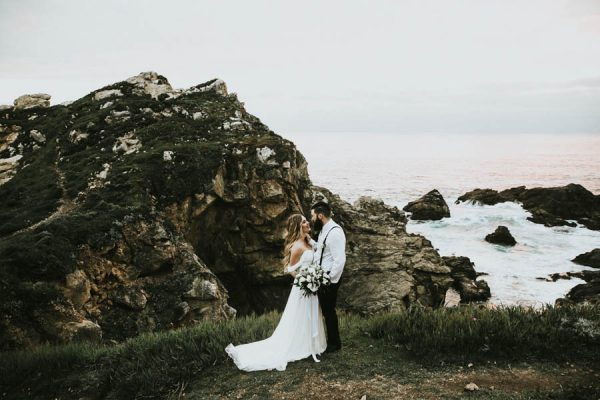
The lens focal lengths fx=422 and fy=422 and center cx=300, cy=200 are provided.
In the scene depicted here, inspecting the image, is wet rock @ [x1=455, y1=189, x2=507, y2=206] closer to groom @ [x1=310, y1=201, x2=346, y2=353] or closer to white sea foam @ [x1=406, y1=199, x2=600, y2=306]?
white sea foam @ [x1=406, y1=199, x2=600, y2=306]

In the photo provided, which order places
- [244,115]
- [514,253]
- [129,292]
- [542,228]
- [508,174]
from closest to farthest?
[129,292]
[244,115]
[514,253]
[542,228]
[508,174]

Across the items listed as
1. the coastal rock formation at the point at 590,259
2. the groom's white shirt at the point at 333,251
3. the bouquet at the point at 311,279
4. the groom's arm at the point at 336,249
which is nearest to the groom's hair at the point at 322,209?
the groom's white shirt at the point at 333,251

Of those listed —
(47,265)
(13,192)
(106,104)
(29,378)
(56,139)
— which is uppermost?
(106,104)

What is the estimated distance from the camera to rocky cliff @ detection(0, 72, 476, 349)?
451 inches

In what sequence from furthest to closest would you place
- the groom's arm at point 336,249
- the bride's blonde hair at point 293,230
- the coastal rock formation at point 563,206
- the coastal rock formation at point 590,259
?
the coastal rock formation at point 563,206
the coastal rock formation at point 590,259
the bride's blonde hair at point 293,230
the groom's arm at point 336,249

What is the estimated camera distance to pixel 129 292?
12547 millimetres

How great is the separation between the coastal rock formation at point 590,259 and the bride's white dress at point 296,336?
31.3 metres

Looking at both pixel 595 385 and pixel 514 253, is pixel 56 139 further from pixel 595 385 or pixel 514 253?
pixel 514 253

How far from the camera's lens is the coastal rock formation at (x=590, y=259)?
102ft

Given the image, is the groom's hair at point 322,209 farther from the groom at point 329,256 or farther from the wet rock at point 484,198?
the wet rock at point 484,198

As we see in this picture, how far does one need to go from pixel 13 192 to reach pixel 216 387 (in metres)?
15.0

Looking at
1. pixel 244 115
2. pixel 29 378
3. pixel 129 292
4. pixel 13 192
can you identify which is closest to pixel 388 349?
pixel 29 378

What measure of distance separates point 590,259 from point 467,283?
12.1 metres

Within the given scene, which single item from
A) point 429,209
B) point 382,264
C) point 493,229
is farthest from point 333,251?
point 429,209
